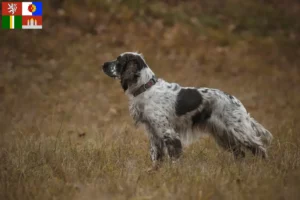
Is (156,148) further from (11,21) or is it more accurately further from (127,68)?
(11,21)

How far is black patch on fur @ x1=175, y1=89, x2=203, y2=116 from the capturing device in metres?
5.91

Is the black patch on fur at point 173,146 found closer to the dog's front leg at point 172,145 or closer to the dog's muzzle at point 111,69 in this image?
the dog's front leg at point 172,145

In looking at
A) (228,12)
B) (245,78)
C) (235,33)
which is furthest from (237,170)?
(228,12)

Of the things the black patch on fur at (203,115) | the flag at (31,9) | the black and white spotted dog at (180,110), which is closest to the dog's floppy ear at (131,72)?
the black and white spotted dog at (180,110)

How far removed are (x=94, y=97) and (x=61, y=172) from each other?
6.59 meters

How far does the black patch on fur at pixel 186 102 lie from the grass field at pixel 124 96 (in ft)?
2.05

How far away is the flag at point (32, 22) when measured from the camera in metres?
12.2

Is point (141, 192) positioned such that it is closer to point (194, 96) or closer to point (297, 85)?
point (194, 96)

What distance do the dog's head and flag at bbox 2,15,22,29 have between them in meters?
6.53

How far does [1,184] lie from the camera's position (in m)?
4.46

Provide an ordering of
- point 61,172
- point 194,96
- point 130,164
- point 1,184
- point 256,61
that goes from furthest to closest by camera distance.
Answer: point 256,61
point 194,96
point 130,164
point 61,172
point 1,184

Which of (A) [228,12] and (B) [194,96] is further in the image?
(A) [228,12]

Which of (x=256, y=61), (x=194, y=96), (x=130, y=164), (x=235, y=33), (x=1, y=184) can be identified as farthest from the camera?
(x=235, y=33)

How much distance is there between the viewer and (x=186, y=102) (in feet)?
19.4
